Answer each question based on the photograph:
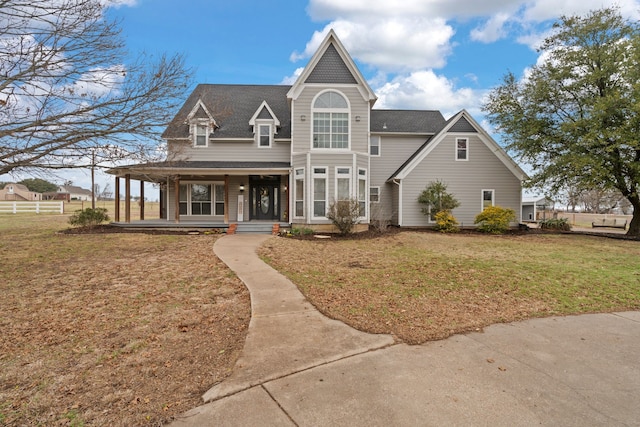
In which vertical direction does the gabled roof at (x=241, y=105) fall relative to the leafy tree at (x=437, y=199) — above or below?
above

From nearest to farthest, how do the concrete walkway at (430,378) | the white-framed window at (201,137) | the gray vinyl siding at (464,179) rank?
the concrete walkway at (430,378) → the gray vinyl siding at (464,179) → the white-framed window at (201,137)

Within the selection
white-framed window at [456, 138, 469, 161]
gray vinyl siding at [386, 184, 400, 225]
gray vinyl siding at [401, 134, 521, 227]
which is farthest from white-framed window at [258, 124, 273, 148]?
white-framed window at [456, 138, 469, 161]

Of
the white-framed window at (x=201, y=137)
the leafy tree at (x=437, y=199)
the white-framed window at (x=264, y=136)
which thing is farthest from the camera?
the white-framed window at (x=264, y=136)

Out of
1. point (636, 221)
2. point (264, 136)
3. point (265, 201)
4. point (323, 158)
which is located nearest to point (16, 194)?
point (265, 201)

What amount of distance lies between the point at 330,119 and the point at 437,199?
283 inches

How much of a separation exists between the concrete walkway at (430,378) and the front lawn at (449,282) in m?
0.53

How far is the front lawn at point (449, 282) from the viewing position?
5.15 metres

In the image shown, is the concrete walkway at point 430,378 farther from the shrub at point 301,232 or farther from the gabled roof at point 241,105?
the gabled roof at point 241,105

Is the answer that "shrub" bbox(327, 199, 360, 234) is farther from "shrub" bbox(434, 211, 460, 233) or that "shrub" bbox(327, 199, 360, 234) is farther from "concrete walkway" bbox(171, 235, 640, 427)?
"concrete walkway" bbox(171, 235, 640, 427)

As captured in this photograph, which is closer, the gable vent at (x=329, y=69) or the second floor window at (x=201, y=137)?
the gable vent at (x=329, y=69)

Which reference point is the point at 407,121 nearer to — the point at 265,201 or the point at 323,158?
the point at 323,158

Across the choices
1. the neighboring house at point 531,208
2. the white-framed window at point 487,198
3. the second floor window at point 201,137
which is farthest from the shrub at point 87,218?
the neighboring house at point 531,208

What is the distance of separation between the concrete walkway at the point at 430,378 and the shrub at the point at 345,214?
10124 mm

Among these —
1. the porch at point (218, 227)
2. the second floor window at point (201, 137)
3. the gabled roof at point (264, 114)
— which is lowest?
the porch at point (218, 227)
